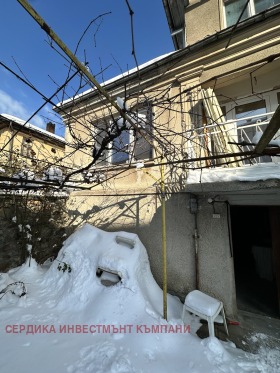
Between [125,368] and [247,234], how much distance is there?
6.92 m

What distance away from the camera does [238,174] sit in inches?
150

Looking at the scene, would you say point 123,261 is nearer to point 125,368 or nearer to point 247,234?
point 125,368

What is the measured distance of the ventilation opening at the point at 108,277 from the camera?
14.3ft

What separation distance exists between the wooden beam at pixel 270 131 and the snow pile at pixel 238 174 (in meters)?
1.92

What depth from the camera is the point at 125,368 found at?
9.31ft

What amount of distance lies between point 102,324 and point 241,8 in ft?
29.6

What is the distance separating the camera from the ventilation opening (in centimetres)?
437

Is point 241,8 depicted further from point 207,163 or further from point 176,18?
point 207,163

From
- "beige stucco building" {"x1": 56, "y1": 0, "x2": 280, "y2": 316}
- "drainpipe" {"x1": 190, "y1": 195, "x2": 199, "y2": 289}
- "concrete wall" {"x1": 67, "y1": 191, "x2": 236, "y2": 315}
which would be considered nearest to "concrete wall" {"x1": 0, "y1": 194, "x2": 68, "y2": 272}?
"beige stucco building" {"x1": 56, "y1": 0, "x2": 280, "y2": 316}

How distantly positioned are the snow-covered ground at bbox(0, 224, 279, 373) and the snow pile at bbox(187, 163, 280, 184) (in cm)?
236

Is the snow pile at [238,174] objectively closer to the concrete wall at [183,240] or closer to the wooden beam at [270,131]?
the concrete wall at [183,240]

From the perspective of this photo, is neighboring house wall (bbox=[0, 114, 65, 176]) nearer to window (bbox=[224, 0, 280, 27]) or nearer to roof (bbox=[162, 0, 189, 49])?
window (bbox=[224, 0, 280, 27])

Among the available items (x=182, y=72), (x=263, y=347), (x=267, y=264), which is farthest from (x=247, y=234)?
(x=182, y=72)

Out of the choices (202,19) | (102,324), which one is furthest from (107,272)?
(202,19)
